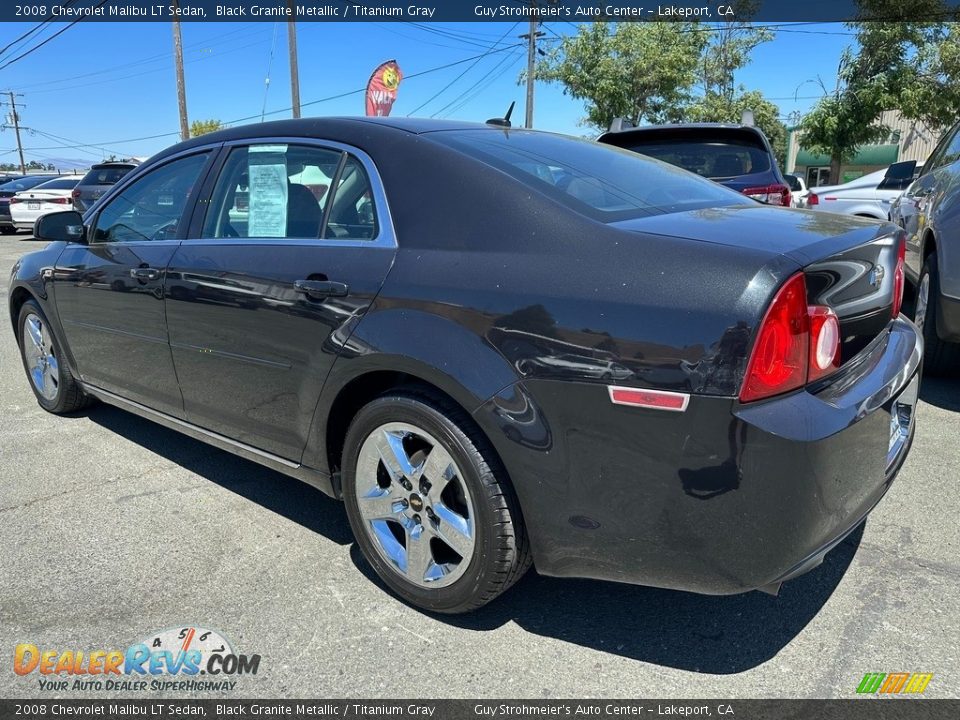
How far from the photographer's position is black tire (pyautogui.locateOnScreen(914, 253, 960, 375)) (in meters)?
4.36

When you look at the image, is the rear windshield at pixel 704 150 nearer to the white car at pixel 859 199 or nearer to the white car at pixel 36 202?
the white car at pixel 859 199

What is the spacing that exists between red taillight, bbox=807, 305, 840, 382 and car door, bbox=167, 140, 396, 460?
1.29m

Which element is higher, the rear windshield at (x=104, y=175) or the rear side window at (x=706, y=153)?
the rear side window at (x=706, y=153)

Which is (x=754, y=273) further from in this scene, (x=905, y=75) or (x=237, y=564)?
(x=905, y=75)

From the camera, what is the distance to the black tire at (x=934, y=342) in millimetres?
4363

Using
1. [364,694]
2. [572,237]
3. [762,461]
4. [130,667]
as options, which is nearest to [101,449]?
[130,667]

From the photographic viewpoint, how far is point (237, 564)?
284 cm

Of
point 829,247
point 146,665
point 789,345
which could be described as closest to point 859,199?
point 829,247

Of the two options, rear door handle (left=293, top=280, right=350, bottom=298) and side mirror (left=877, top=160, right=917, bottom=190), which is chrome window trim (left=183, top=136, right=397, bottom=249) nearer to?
rear door handle (left=293, top=280, right=350, bottom=298)

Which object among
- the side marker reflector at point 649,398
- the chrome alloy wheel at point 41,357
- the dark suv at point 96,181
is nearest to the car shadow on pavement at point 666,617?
the side marker reflector at point 649,398

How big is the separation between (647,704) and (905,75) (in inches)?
838

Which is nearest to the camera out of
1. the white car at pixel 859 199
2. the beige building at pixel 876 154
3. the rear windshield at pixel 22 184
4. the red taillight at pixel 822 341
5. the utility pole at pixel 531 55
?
the red taillight at pixel 822 341

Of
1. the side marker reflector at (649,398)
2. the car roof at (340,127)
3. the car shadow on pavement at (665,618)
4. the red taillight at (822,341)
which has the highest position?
the car roof at (340,127)

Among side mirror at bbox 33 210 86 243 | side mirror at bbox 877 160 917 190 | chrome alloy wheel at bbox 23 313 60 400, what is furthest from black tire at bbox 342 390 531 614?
side mirror at bbox 877 160 917 190
